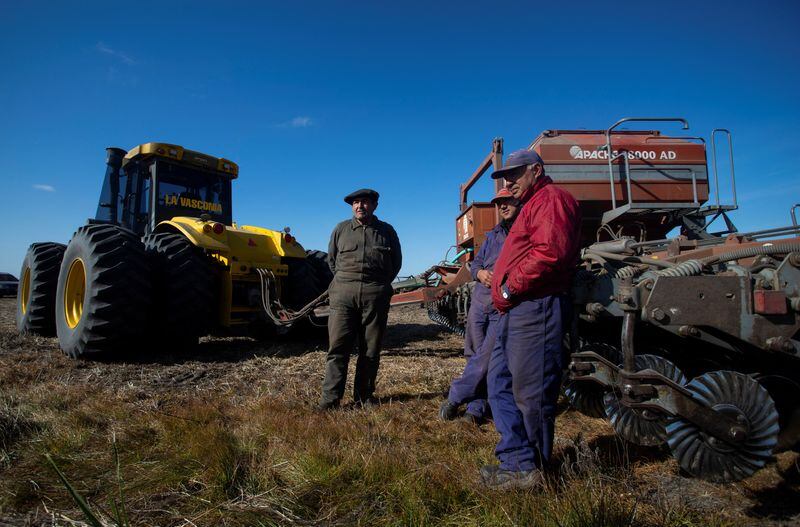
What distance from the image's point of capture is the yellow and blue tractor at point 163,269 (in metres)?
4.58

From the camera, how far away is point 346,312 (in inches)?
136

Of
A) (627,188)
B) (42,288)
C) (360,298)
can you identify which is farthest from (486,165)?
(42,288)

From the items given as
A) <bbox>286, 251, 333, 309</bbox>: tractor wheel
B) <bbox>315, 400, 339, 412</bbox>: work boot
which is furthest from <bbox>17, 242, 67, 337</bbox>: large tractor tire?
<bbox>315, 400, 339, 412</bbox>: work boot

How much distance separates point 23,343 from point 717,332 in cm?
730

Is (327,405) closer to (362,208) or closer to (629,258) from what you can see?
(362,208)

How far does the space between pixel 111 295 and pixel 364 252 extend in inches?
108

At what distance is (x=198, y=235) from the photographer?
17.4ft

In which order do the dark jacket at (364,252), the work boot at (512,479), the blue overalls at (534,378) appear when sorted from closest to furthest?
the work boot at (512,479), the blue overalls at (534,378), the dark jacket at (364,252)

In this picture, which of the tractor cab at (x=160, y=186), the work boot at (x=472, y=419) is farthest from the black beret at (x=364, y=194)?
the tractor cab at (x=160, y=186)

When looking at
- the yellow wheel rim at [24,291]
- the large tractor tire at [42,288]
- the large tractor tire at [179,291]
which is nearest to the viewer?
the large tractor tire at [179,291]

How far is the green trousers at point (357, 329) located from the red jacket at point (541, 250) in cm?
143

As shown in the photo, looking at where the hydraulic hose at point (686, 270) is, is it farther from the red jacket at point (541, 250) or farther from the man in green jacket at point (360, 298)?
the man in green jacket at point (360, 298)

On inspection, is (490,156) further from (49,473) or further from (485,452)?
(49,473)

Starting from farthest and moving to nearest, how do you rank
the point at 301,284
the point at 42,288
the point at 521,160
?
the point at 42,288 < the point at 301,284 < the point at 521,160
